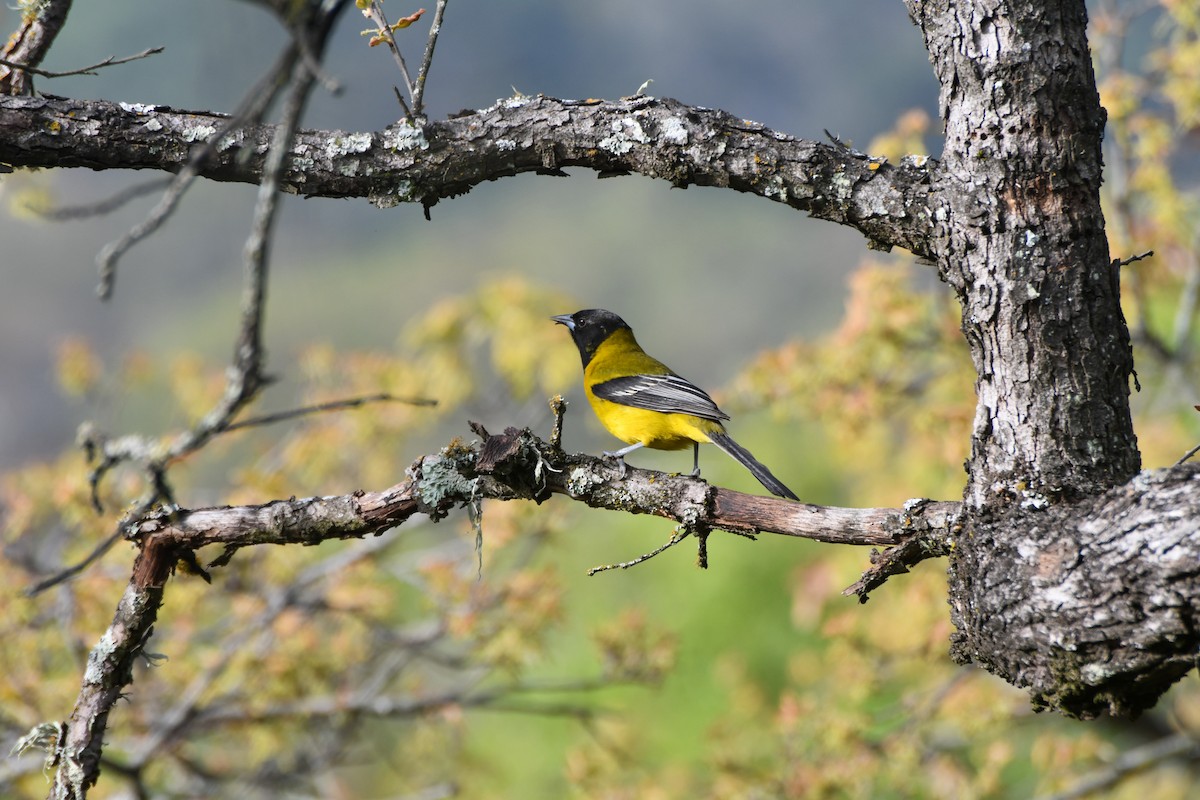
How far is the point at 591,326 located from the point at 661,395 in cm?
153

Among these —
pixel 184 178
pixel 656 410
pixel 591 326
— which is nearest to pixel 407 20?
pixel 184 178

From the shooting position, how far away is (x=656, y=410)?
4.36m

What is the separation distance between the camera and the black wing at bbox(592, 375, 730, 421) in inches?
168

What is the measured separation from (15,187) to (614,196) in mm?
16682

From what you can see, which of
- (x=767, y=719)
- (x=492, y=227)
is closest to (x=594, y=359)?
(x=767, y=719)

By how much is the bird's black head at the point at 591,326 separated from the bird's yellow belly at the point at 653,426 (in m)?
1.15

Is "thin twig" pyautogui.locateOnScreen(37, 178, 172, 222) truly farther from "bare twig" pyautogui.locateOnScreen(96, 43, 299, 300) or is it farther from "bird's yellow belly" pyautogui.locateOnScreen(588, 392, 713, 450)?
"bird's yellow belly" pyautogui.locateOnScreen(588, 392, 713, 450)

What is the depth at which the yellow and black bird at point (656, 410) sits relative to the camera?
167 inches

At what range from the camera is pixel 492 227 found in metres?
19.9

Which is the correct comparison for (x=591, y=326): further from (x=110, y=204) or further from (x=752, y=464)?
(x=110, y=204)

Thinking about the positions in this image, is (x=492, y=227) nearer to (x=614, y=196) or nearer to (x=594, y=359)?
(x=614, y=196)

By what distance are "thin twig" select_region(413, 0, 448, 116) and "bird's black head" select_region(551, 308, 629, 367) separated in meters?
3.13

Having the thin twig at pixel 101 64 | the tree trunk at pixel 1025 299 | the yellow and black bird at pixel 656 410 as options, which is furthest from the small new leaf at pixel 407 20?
the yellow and black bird at pixel 656 410

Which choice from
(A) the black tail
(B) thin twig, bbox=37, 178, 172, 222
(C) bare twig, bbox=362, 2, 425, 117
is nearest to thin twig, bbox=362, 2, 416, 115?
(C) bare twig, bbox=362, 2, 425, 117
